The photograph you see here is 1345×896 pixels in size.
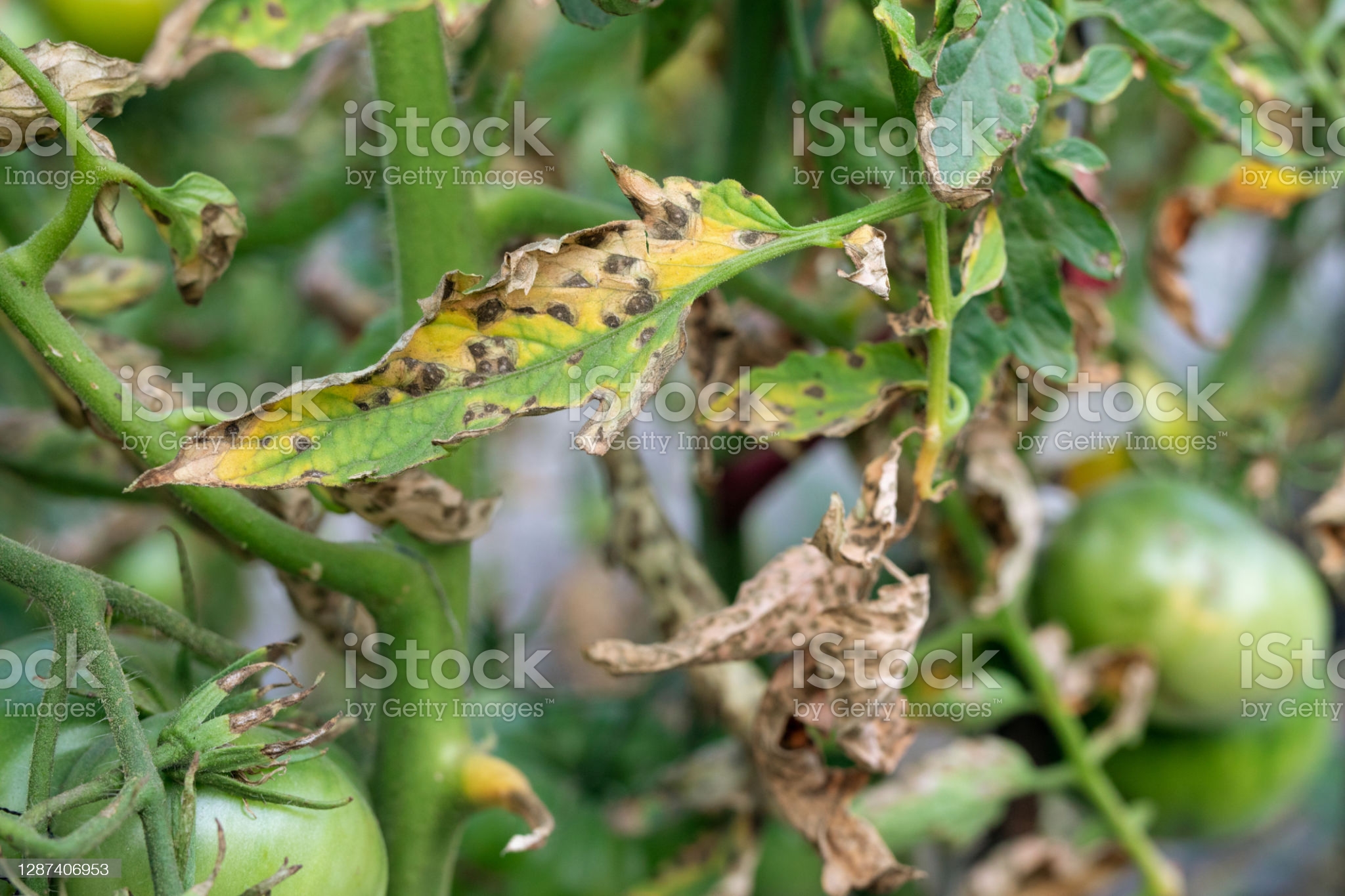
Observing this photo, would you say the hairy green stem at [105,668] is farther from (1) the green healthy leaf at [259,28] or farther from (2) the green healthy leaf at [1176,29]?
(2) the green healthy leaf at [1176,29]

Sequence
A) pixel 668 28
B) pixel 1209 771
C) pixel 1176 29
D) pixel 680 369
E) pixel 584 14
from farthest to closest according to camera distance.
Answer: pixel 680 369 < pixel 1209 771 < pixel 668 28 < pixel 1176 29 < pixel 584 14

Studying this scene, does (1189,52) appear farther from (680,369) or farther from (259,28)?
(680,369)

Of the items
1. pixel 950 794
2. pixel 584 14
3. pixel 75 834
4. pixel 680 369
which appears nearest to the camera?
pixel 75 834

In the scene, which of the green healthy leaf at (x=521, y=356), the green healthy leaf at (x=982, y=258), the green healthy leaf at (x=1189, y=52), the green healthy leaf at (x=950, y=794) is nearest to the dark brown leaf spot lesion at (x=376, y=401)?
the green healthy leaf at (x=521, y=356)

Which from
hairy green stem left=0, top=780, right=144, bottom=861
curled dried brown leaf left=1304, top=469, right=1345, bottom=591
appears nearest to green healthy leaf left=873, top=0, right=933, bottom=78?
hairy green stem left=0, top=780, right=144, bottom=861

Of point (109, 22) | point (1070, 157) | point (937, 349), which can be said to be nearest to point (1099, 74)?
point (1070, 157)

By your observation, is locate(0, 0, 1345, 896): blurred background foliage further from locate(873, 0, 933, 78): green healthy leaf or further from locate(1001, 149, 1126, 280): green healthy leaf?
locate(873, 0, 933, 78): green healthy leaf
